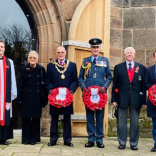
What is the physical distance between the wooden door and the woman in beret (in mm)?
1050

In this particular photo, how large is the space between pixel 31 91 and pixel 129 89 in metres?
1.62

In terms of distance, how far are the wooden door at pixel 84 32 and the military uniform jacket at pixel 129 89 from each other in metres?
1.29

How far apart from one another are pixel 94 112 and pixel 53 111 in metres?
0.69

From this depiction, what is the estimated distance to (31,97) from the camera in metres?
5.14

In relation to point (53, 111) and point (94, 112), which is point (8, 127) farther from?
point (94, 112)

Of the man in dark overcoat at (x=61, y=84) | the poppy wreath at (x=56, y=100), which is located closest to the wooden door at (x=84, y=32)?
the man in dark overcoat at (x=61, y=84)

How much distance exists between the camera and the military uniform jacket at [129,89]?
16.0ft

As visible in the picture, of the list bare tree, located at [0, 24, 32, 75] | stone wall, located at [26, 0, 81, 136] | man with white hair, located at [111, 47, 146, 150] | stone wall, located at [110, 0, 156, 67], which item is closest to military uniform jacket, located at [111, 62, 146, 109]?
man with white hair, located at [111, 47, 146, 150]

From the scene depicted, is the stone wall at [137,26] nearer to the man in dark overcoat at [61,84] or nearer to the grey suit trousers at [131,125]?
the man in dark overcoat at [61,84]

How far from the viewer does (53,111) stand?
16.4 ft

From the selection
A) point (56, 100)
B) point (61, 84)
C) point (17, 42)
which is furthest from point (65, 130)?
point (17, 42)

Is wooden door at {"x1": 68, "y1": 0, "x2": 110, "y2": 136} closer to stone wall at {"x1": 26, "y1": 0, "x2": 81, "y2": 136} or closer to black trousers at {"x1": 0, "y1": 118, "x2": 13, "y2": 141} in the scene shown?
stone wall at {"x1": 26, "y1": 0, "x2": 81, "y2": 136}

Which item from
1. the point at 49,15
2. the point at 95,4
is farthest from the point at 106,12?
the point at 49,15

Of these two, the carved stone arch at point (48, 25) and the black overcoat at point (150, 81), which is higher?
the carved stone arch at point (48, 25)
